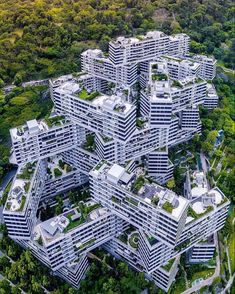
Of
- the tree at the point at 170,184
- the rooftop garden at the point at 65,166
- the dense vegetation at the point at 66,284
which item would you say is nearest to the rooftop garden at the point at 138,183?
the dense vegetation at the point at 66,284

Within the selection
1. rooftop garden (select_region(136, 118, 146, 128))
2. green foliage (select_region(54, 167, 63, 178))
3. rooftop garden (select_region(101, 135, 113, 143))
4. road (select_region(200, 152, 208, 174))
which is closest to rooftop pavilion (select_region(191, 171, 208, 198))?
road (select_region(200, 152, 208, 174))

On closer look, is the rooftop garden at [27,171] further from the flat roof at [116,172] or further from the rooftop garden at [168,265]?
the rooftop garden at [168,265]

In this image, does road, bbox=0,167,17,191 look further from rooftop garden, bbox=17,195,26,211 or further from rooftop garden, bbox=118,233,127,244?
rooftop garden, bbox=118,233,127,244

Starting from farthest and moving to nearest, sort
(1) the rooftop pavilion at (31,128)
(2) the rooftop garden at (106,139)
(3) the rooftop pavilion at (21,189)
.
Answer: (2) the rooftop garden at (106,139) → (1) the rooftop pavilion at (31,128) → (3) the rooftop pavilion at (21,189)

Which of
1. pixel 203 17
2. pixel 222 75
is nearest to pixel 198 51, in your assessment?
pixel 222 75

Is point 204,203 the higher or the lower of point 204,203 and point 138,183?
the lower

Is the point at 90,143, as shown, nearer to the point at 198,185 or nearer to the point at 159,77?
the point at 159,77

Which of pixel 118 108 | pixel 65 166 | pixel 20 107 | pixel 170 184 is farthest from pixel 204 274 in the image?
pixel 20 107
